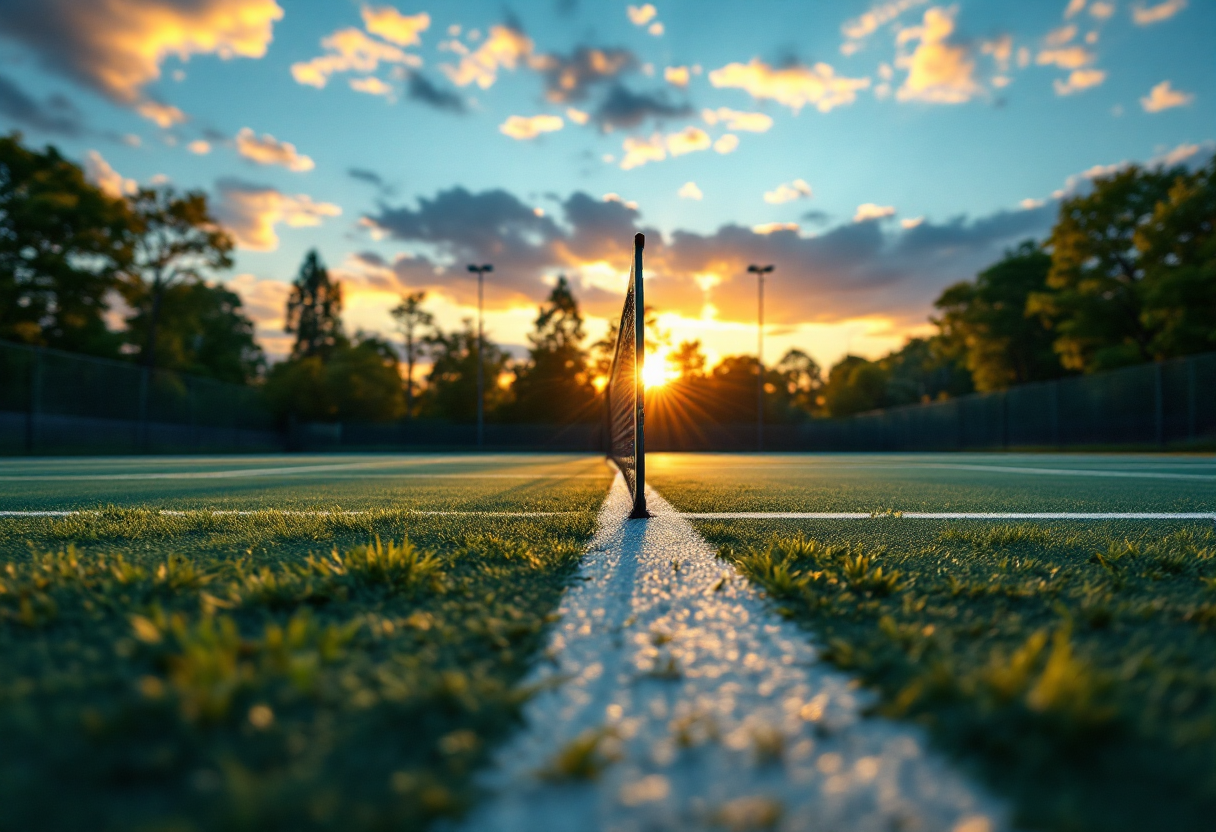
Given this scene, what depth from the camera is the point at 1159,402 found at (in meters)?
20.2

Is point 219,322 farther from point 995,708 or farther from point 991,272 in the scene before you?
point 995,708

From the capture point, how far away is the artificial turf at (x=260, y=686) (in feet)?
2.08

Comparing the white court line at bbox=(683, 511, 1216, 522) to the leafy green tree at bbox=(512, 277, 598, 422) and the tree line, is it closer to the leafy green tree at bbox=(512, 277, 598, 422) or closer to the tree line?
the tree line

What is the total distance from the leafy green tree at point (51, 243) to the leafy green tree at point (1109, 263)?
4041cm

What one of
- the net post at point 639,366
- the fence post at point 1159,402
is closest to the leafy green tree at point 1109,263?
the fence post at point 1159,402

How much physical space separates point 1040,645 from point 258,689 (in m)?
1.11

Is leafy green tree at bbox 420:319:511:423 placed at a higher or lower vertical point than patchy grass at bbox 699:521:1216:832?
higher

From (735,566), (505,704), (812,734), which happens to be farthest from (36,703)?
(735,566)

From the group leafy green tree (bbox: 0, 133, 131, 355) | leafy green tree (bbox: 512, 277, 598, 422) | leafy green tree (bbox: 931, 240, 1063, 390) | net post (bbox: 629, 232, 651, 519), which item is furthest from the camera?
leafy green tree (bbox: 512, 277, 598, 422)

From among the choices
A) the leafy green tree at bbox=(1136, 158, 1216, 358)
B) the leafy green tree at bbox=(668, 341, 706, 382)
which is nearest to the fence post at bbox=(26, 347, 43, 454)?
the leafy green tree at bbox=(668, 341, 706, 382)

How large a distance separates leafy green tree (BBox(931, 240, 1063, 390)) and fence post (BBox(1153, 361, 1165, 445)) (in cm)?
1478

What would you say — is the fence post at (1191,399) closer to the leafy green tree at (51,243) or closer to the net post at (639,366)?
the net post at (639,366)

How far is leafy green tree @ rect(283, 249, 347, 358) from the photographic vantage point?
197 ft

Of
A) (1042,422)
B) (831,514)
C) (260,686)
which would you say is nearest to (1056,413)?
(1042,422)
